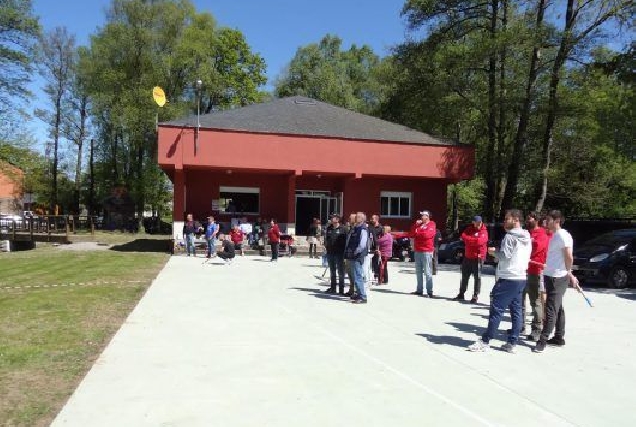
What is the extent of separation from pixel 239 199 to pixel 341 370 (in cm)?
2173

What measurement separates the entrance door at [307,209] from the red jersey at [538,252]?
20.4 metres

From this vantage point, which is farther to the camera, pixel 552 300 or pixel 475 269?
pixel 475 269

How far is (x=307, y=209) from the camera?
28.5 m

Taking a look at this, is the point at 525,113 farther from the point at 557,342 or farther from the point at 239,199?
the point at 557,342

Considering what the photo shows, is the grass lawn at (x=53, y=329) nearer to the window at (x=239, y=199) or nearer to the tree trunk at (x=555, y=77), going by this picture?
the window at (x=239, y=199)

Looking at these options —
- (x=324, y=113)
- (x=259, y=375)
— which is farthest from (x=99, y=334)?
(x=324, y=113)

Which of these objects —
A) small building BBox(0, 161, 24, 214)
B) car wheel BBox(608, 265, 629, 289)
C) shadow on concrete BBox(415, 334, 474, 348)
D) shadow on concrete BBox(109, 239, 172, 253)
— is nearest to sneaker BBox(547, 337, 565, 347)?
shadow on concrete BBox(415, 334, 474, 348)

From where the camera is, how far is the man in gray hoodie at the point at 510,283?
7.00 m

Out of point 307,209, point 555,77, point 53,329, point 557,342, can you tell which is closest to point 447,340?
point 557,342

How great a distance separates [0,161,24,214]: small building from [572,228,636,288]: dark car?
36981 millimetres

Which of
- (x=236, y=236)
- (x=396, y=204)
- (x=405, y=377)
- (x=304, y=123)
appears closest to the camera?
(x=405, y=377)

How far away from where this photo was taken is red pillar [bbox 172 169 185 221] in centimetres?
2406

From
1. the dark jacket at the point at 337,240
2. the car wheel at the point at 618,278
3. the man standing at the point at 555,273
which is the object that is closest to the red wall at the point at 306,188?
the car wheel at the point at 618,278

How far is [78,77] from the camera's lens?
163 ft
